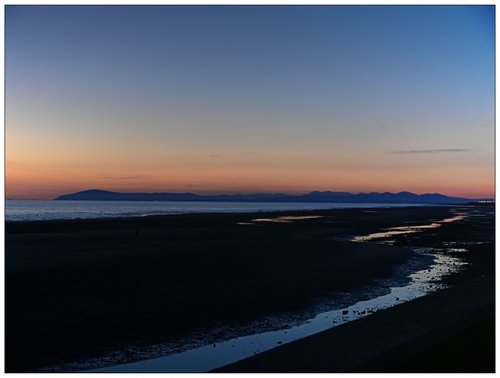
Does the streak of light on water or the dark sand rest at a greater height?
the dark sand

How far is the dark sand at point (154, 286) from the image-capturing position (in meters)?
9.98

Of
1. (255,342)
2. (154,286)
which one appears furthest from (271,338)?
(154,286)

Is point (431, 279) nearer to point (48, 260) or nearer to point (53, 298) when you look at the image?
point (53, 298)

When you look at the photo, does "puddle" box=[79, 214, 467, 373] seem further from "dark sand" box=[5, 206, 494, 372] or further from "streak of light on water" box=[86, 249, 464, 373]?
"dark sand" box=[5, 206, 494, 372]

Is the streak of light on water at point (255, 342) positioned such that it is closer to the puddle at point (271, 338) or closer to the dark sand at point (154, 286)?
the puddle at point (271, 338)

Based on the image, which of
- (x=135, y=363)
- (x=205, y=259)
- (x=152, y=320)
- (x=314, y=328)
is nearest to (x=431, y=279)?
(x=314, y=328)

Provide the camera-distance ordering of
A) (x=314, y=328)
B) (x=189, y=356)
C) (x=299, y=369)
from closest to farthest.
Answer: (x=299, y=369) → (x=189, y=356) → (x=314, y=328)

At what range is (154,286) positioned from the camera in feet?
49.7

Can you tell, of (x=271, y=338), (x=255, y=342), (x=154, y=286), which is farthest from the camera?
(x=154, y=286)

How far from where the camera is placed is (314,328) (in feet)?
37.3

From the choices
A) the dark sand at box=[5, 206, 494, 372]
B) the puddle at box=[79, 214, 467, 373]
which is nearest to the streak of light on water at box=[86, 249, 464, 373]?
the puddle at box=[79, 214, 467, 373]

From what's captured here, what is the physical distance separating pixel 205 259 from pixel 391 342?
43.7 feet

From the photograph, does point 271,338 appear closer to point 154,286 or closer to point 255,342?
point 255,342

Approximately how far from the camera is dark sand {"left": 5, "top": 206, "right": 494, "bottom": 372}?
32.8 ft
